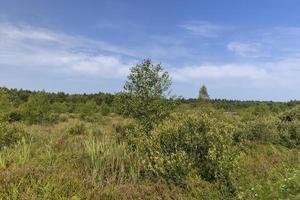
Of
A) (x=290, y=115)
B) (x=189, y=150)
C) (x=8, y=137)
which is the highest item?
(x=290, y=115)

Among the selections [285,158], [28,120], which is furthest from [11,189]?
[28,120]

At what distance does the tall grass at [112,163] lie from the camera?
1046 cm

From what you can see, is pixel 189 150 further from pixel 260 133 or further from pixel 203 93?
pixel 203 93

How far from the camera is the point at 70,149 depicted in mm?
12906

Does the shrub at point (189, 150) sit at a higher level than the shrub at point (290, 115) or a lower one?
lower

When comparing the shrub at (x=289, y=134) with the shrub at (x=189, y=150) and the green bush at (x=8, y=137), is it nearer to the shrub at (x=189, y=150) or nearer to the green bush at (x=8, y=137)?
the shrub at (x=189, y=150)

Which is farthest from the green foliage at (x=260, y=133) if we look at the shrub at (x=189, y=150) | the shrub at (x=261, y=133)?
the shrub at (x=189, y=150)

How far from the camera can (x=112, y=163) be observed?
1123 cm

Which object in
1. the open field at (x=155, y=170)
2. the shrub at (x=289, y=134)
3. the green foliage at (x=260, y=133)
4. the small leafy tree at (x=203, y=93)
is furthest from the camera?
the small leafy tree at (x=203, y=93)

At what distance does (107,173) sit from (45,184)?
239cm

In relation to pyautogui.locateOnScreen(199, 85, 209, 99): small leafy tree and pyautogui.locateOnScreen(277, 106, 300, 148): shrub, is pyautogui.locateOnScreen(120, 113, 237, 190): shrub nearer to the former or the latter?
pyautogui.locateOnScreen(277, 106, 300, 148): shrub

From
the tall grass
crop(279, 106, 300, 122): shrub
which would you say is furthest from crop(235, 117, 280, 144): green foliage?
the tall grass

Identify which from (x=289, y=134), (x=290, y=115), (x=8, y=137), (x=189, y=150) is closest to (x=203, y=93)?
(x=290, y=115)

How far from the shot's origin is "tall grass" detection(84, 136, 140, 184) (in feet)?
34.3
